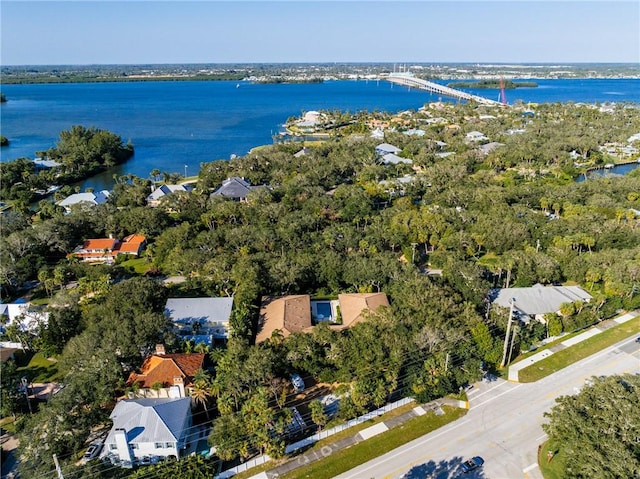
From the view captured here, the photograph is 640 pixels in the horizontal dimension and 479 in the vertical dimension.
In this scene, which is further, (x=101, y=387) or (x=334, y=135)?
(x=334, y=135)

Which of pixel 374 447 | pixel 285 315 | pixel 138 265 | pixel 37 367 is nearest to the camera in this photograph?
pixel 374 447

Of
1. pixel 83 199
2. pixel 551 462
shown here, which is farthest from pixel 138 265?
pixel 551 462

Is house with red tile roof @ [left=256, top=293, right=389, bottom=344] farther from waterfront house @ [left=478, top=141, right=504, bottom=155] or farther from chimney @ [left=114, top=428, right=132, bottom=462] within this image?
waterfront house @ [left=478, top=141, right=504, bottom=155]

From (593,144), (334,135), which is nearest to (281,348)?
(593,144)

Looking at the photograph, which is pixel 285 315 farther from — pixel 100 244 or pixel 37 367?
pixel 100 244

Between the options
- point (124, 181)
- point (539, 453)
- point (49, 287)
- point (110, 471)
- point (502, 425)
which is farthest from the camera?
point (124, 181)

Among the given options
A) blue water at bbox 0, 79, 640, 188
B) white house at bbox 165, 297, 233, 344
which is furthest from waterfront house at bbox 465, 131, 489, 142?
white house at bbox 165, 297, 233, 344

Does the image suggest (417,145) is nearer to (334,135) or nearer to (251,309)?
(334,135)
